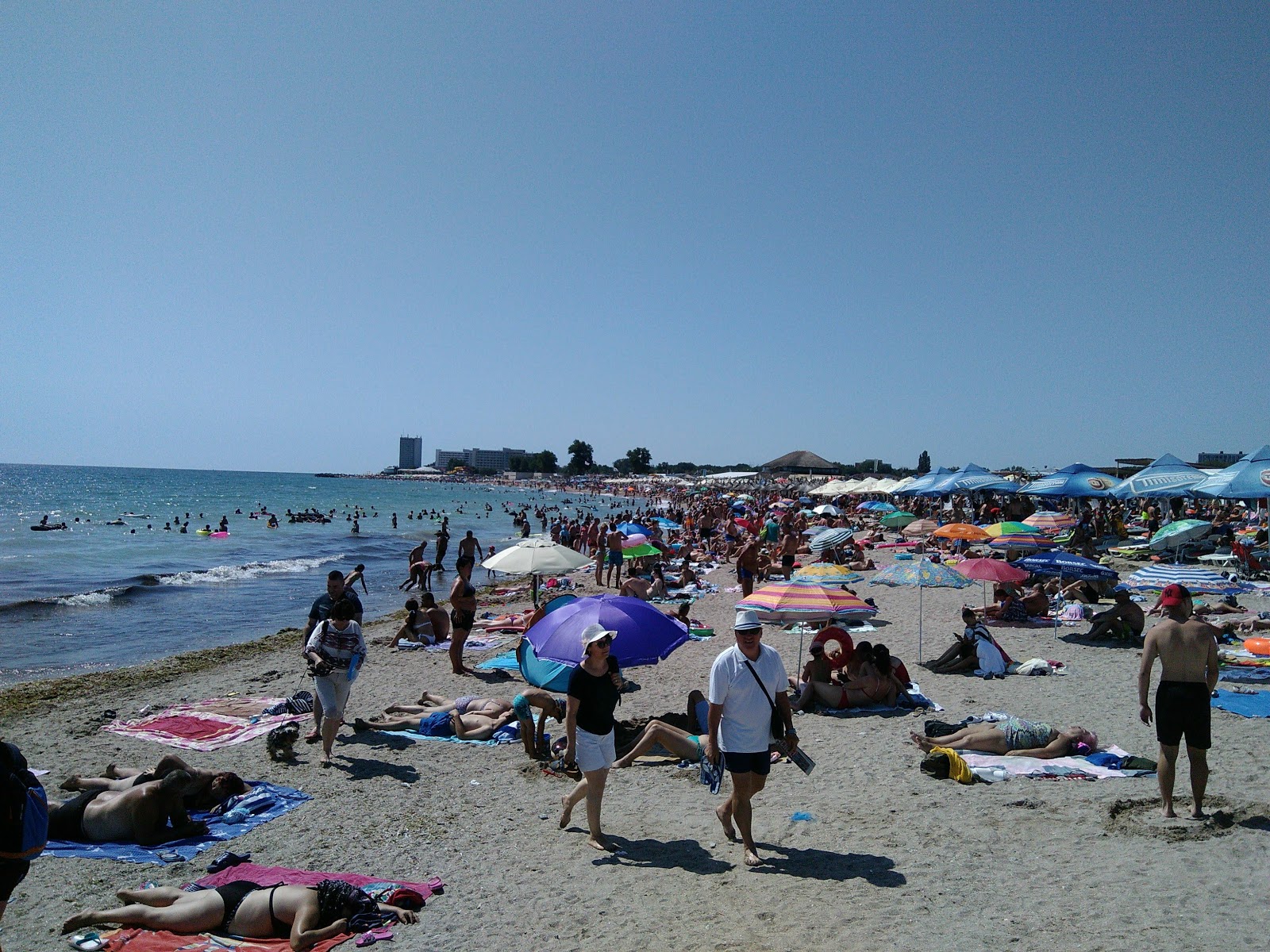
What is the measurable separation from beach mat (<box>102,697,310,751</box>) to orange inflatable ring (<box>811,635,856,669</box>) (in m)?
5.64

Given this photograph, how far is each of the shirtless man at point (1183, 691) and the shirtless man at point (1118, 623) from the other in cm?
653

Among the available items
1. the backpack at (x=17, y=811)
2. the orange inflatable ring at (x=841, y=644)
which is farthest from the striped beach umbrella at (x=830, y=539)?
the backpack at (x=17, y=811)

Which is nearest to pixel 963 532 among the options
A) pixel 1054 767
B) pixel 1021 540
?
pixel 1021 540

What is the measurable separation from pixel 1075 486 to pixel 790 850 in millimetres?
18917

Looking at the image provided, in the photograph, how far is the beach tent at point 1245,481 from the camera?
14.5 meters

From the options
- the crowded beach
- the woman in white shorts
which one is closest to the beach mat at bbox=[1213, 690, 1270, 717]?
the crowded beach

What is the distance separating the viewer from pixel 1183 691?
4875mm

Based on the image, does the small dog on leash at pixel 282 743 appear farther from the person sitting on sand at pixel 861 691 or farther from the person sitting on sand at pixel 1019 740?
the person sitting on sand at pixel 1019 740

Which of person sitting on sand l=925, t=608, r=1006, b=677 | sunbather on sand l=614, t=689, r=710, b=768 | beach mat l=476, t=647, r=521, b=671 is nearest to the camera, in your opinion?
sunbather on sand l=614, t=689, r=710, b=768

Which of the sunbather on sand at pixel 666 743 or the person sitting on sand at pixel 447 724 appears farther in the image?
the person sitting on sand at pixel 447 724

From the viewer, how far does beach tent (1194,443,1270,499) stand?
47.7ft

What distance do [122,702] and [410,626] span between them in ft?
13.7

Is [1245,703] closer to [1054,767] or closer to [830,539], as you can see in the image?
[1054,767]

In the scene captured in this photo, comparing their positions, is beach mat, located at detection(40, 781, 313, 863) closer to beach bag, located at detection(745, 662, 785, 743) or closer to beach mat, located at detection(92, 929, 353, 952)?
beach mat, located at detection(92, 929, 353, 952)
